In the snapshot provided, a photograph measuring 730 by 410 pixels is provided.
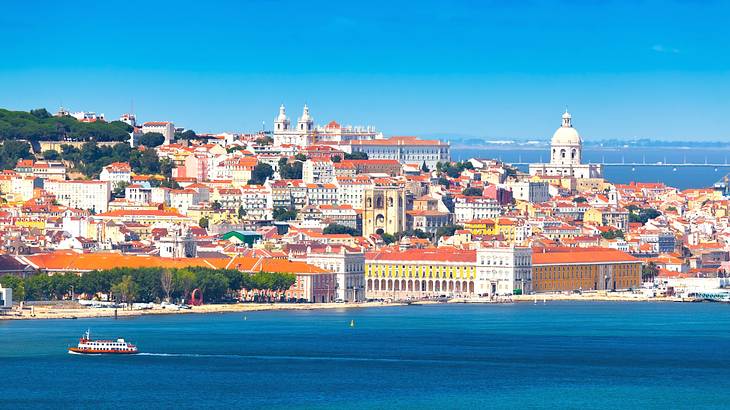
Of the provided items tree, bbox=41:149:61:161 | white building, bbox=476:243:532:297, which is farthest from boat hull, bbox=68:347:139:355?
tree, bbox=41:149:61:161

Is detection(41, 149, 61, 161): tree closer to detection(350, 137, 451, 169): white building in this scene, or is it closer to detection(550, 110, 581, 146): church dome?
detection(350, 137, 451, 169): white building

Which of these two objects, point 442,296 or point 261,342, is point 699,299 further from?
point 261,342

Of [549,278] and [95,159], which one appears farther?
[95,159]

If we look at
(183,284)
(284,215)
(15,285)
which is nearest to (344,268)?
(183,284)

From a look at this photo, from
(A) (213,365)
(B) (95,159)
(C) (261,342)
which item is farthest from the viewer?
(B) (95,159)

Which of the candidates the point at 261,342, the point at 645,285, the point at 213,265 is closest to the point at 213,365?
the point at 261,342

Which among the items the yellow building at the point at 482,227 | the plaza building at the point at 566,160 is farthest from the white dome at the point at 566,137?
the yellow building at the point at 482,227

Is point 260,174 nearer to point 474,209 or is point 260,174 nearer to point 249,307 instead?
point 474,209
